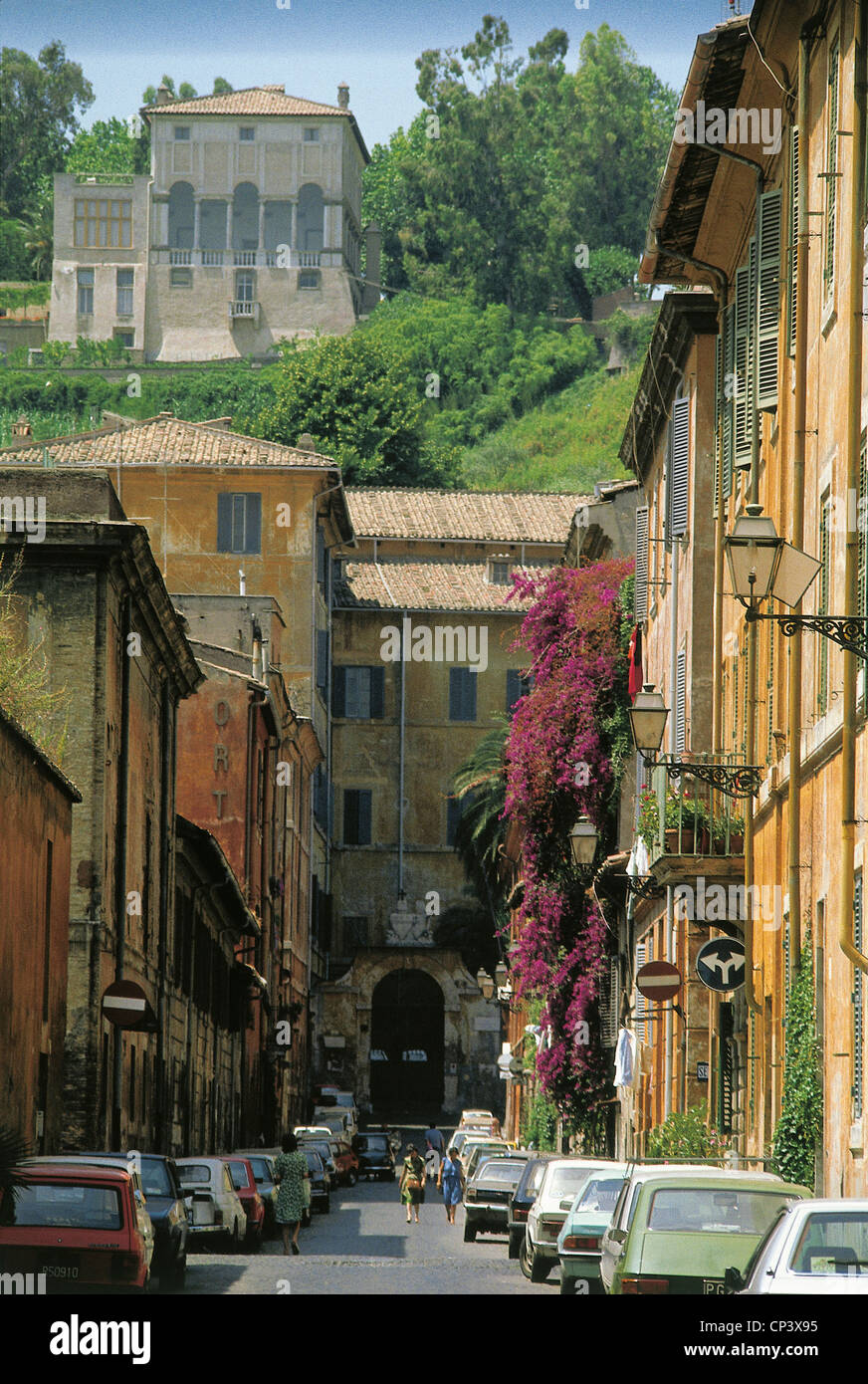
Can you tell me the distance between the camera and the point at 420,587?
264ft

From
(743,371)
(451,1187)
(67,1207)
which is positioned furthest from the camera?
(451,1187)

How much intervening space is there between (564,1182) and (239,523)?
135 feet

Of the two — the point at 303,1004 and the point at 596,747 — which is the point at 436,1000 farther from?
the point at 596,747

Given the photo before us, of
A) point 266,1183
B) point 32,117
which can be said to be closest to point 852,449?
point 266,1183

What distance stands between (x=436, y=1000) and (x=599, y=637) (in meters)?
40.4

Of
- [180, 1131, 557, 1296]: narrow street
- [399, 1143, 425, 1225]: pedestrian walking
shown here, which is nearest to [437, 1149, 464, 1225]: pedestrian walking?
[180, 1131, 557, 1296]: narrow street

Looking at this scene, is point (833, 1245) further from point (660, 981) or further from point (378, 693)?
point (378, 693)

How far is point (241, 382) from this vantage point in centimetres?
12112

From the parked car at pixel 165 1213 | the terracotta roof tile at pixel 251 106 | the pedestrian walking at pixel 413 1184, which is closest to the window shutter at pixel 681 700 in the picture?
the parked car at pixel 165 1213

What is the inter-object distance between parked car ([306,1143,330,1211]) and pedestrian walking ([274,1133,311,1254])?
11378 millimetres

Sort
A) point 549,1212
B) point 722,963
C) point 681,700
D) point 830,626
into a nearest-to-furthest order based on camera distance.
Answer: point 830,626
point 722,963
point 549,1212
point 681,700

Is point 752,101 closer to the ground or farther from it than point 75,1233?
farther from it

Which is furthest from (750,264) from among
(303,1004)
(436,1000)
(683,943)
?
(436,1000)

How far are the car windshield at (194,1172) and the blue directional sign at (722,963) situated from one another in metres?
7.75
